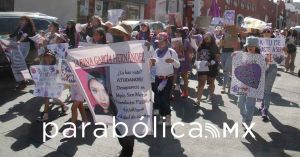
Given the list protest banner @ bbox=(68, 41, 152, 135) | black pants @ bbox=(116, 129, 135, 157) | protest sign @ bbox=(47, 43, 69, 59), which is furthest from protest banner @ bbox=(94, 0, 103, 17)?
protest banner @ bbox=(68, 41, 152, 135)

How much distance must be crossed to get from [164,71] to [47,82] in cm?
214

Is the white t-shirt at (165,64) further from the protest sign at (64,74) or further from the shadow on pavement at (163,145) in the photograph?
the protest sign at (64,74)

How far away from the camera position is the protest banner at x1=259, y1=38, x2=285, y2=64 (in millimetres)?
8641

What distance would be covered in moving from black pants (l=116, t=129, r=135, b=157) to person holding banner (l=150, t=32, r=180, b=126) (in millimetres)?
1932

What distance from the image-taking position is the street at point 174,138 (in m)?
6.56

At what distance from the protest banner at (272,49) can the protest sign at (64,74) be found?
3732 mm

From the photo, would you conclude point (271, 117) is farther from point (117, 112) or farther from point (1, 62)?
point (1, 62)

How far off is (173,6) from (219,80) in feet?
65.1

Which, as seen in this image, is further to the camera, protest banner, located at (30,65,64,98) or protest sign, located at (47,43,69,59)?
protest sign, located at (47,43,69,59)

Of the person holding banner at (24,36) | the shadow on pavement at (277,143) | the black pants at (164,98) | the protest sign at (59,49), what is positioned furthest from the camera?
the person holding banner at (24,36)

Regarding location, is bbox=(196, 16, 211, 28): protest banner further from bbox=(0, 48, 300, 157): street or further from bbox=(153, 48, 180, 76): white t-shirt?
bbox=(153, 48, 180, 76): white t-shirt

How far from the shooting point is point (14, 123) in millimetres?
7973

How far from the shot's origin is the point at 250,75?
25.2 ft

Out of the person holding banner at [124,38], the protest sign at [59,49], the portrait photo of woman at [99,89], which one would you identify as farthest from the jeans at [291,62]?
the portrait photo of woman at [99,89]
